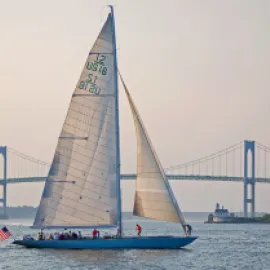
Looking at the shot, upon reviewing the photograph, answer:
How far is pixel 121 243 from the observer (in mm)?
48344

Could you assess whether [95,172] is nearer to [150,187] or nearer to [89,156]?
[89,156]

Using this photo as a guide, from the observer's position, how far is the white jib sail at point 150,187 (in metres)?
48.8

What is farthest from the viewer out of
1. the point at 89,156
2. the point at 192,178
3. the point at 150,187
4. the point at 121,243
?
the point at 192,178

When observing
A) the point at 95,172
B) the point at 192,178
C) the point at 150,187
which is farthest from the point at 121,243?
the point at 192,178

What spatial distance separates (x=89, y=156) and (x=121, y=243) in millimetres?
4150

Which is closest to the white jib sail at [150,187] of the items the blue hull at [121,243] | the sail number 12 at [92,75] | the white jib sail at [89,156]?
the blue hull at [121,243]

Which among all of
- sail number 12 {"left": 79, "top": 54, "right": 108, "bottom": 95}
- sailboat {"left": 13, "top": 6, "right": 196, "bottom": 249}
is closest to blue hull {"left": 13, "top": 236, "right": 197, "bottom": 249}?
sailboat {"left": 13, "top": 6, "right": 196, "bottom": 249}

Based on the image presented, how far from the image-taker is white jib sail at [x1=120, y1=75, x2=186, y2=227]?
4884 centimetres

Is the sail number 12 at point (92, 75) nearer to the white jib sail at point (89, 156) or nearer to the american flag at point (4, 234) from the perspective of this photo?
the white jib sail at point (89, 156)

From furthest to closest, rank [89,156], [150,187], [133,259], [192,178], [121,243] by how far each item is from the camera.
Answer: [192,178] < [150,187] < [89,156] < [121,243] < [133,259]

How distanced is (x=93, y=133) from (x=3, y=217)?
107 metres

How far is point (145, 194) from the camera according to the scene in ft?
161

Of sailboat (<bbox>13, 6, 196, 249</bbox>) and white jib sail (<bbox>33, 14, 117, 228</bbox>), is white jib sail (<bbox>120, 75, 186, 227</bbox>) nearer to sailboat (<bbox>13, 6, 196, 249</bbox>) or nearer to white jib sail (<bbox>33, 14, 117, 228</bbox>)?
sailboat (<bbox>13, 6, 196, 249</bbox>)

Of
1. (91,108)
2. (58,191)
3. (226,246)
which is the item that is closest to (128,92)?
(91,108)
